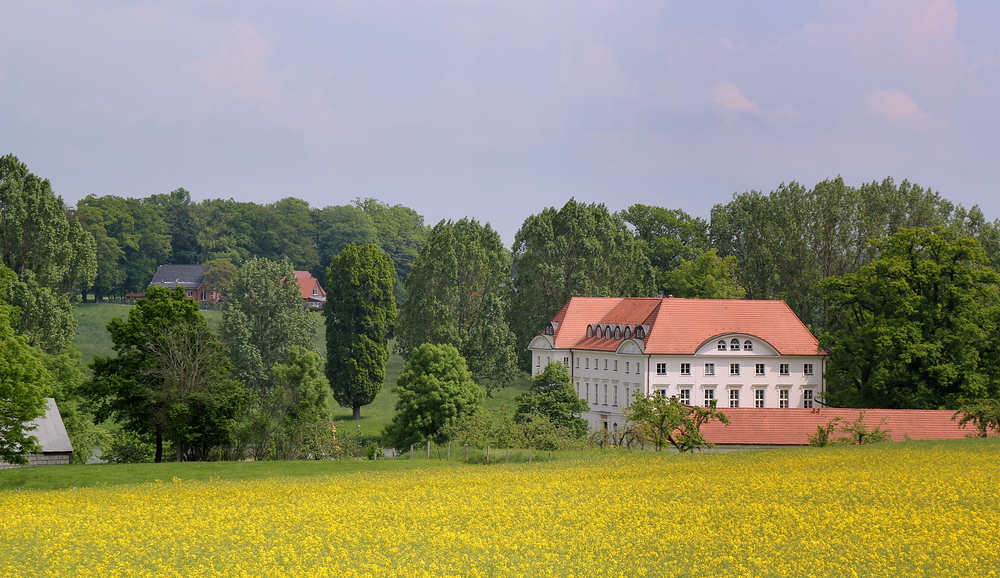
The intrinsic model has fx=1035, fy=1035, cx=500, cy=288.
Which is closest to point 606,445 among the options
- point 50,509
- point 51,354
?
point 50,509

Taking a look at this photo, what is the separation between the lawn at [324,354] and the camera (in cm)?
8606

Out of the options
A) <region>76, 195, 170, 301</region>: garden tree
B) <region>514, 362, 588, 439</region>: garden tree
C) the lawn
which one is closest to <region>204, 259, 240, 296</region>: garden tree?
the lawn

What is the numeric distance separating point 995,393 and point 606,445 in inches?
1106

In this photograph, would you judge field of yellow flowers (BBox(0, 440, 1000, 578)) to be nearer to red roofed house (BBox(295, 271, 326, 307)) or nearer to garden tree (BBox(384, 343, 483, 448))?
garden tree (BBox(384, 343, 483, 448))

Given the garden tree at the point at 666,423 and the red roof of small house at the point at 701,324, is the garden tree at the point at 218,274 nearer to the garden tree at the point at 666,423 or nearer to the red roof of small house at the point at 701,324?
the red roof of small house at the point at 701,324

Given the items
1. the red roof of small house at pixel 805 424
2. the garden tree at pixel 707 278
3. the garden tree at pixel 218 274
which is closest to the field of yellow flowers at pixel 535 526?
the red roof of small house at pixel 805 424

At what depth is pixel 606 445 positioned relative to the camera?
53438 mm

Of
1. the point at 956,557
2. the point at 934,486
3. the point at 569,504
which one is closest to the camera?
the point at 956,557

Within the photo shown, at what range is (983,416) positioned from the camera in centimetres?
5047

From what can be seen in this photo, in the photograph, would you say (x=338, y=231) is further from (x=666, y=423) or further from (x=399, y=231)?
(x=666, y=423)

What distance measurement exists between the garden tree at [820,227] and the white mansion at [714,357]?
961 cm

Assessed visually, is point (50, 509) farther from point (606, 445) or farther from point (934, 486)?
point (606, 445)

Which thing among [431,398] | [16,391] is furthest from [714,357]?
[16,391]

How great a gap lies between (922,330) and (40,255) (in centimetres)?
5739
